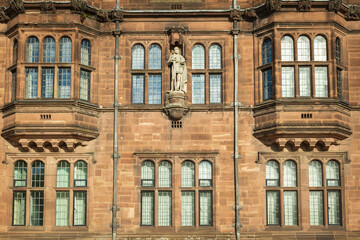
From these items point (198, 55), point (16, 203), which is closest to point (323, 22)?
point (198, 55)

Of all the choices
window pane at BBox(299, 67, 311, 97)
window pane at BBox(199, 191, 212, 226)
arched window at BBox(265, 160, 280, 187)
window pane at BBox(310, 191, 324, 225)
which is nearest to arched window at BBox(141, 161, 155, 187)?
window pane at BBox(199, 191, 212, 226)

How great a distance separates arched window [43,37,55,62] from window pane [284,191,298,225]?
11.5m

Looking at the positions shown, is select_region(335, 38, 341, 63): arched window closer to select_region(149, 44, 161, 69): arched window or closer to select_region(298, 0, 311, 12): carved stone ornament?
select_region(298, 0, 311, 12): carved stone ornament

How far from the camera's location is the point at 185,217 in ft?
70.8

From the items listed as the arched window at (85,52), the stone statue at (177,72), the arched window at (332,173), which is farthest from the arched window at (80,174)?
the arched window at (332,173)

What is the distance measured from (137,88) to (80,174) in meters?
→ 4.49

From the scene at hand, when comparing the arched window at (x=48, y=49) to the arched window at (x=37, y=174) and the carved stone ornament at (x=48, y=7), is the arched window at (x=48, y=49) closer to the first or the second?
the carved stone ornament at (x=48, y=7)

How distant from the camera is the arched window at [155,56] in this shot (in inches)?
891

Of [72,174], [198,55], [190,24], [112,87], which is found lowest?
[72,174]

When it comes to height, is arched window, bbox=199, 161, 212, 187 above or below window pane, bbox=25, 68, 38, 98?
below

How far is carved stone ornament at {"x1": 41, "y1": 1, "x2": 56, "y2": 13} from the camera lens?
21547mm

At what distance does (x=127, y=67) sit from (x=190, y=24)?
11.2ft

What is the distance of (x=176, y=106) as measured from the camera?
21672 mm

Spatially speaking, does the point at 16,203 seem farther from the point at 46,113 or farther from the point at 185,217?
the point at 185,217
